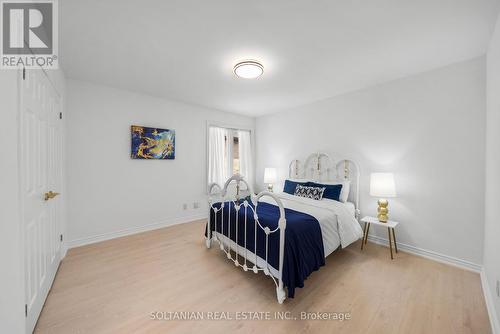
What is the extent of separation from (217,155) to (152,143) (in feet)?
4.81

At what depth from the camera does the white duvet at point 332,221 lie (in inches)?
92.7

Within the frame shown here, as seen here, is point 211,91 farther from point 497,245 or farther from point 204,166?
point 497,245

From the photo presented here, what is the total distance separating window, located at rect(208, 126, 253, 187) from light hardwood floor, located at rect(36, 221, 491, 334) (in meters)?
2.20

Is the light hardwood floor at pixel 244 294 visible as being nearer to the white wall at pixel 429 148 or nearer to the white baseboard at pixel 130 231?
the white baseboard at pixel 130 231

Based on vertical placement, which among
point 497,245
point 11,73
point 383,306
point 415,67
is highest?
point 415,67

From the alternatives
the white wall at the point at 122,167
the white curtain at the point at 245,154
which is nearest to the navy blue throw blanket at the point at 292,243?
the white wall at the point at 122,167

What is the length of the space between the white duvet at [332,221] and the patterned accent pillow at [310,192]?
0.23 meters

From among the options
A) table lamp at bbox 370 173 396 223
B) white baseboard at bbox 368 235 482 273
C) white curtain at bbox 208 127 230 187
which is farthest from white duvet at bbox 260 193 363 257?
white curtain at bbox 208 127 230 187

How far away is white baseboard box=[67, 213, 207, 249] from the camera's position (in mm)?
2952

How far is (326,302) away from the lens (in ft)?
5.99

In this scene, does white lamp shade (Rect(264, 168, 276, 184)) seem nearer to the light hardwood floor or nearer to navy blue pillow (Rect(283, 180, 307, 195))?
navy blue pillow (Rect(283, 180, 307, 195))

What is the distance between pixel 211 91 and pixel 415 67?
297 centimetres

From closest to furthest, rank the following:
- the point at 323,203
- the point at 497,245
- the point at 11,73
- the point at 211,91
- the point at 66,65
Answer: the point at 11,73 → the point at 497,245 → the point at 66,65 → the point at 323,203 → the point at 211,91

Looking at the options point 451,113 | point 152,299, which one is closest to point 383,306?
point 152,299
